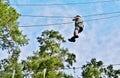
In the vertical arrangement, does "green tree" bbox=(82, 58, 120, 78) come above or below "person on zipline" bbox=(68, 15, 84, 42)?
above

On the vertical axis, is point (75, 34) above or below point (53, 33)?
below

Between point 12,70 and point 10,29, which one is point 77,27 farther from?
point 12,70

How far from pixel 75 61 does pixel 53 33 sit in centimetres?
494

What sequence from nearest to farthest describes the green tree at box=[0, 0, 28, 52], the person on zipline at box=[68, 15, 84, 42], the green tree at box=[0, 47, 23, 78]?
the person on zipline at box=[68, 15, 84, 42], the green tree at box=[0, 0, 28, 52], the green tree at box=[0, 47, 23, 78]

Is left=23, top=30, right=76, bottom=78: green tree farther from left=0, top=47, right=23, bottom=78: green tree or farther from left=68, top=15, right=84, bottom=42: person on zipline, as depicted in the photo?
left=68, top=15, right=84, bottom=42: person on zipline

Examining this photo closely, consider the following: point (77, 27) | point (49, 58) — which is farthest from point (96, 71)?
point (77, 27)

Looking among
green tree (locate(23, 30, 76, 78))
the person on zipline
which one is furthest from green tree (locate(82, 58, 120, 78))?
the person on zipline

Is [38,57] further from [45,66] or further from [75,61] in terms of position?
[75,61]

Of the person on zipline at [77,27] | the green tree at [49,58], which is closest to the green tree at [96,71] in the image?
the green tree at [49,58]

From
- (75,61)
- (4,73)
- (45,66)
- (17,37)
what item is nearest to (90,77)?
(75,61)

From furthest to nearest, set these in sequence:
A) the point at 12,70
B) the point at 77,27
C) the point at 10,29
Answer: the point at 12,70
the point at 10,29
the point at 77,27

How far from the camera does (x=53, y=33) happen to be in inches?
1964

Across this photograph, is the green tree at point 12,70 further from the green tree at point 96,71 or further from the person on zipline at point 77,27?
the person on zipline at point 77,27

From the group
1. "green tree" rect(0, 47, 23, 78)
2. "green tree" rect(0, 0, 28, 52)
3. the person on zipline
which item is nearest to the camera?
the person on zipline
